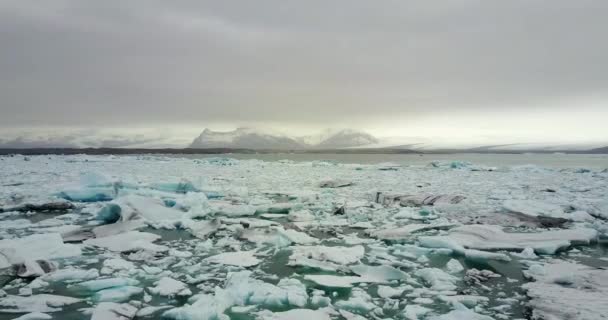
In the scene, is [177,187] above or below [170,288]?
above

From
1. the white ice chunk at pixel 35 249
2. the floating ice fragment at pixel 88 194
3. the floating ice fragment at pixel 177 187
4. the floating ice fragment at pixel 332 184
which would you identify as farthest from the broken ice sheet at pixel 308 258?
the floating ice fragment at pixel 332 184

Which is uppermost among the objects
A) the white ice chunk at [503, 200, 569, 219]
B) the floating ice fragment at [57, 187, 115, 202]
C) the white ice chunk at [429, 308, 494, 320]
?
the floating ice fragment at [57, 187, 115, 202]

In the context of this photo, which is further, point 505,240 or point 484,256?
point 505,240

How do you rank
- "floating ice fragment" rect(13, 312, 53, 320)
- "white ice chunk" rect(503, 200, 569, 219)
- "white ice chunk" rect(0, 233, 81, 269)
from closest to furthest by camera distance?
"floating ice fragment" rect(13, 312, 53, 320)
"white ice chunk" rect(0, 233, 81, 269)
"white ice chunk" rect(503, 200, 569, 219)

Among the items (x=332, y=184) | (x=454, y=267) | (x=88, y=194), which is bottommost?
(x=454, y=267)

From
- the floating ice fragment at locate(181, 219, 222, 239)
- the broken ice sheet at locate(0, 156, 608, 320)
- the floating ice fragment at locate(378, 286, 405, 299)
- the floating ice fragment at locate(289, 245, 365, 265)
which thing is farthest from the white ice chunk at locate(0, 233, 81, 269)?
the floating ice fragment at locate(378, 286, 405, 299)

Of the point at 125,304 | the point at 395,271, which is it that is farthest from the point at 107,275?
the point at 395,271

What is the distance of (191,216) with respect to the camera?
21.5 ft

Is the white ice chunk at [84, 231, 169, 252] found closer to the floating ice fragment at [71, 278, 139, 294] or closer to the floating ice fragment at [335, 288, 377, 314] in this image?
the floating ice fragment at [71, 278, 139, 294]

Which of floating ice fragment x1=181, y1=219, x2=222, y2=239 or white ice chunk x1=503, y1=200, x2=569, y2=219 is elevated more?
white ice chunk x1=503, y1=200, x2=569, y2=219

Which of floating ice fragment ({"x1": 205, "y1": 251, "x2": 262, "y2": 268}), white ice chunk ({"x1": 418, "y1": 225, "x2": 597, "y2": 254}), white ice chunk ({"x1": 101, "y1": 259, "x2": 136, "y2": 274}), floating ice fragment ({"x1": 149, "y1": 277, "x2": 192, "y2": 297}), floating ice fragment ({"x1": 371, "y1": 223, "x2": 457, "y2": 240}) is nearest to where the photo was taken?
floating ice fragment ({"x1": 149, "y1": 277, "x2": 192, "y2": 297})

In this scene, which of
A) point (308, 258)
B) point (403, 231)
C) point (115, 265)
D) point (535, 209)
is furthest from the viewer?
point (535, 209)

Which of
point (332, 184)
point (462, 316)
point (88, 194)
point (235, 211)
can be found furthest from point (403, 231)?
point (88, 194)

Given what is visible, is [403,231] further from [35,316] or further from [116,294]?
[35,316]
